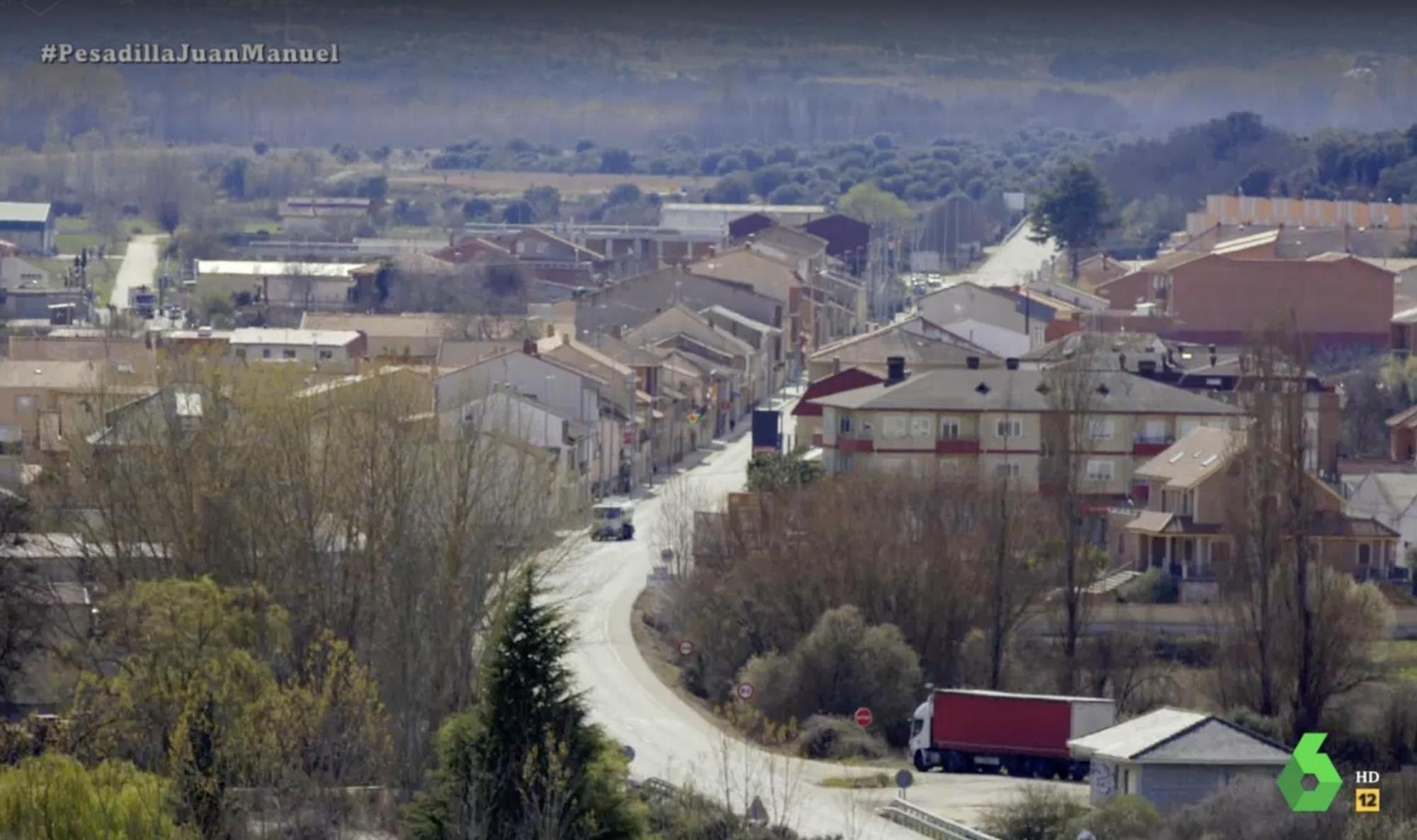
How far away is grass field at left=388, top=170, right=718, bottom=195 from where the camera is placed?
68062mm

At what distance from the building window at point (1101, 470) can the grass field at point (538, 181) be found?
44207 millimetres

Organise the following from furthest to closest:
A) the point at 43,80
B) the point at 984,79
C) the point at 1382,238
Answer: the point at 984,79 < the point at 43,80 < the point at 1382,238

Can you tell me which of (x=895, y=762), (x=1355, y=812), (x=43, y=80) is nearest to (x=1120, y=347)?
(x=895, y=762)

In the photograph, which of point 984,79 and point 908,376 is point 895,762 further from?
point 984,79

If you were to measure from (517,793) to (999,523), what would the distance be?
26.9 feet

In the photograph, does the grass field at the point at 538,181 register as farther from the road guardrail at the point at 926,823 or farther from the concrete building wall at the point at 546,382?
the road guardrail at the point at 926,823

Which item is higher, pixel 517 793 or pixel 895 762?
pixel 517 793

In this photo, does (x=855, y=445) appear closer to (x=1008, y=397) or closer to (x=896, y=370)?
(x=1008, y=397)

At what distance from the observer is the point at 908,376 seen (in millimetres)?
24250

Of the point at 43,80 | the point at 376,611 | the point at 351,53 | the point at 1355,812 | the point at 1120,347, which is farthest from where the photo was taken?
the point at 351,53

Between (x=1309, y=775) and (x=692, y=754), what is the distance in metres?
2.72

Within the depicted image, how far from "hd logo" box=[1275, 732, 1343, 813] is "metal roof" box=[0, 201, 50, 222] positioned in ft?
116

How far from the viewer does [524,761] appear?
1028 cm

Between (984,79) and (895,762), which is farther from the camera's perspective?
(984,79)
